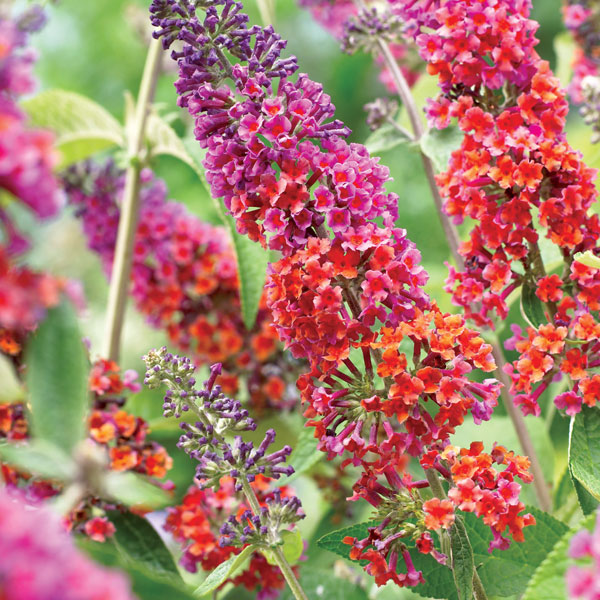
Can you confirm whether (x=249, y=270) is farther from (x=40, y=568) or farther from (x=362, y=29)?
(x=40, y=568)

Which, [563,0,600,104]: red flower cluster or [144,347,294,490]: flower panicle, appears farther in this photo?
[563,0,600,104]: red flower cluster

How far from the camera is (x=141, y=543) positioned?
2.74 feet

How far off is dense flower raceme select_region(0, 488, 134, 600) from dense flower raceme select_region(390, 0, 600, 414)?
1.74ft

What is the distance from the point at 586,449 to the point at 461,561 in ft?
0.59

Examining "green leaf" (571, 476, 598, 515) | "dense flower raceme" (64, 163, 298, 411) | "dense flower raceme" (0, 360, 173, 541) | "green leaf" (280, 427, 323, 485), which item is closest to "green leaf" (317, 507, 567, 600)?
"green leaf" (571, 476, 598, 515)

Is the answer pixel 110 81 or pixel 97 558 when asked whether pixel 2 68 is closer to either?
pixel 97 558

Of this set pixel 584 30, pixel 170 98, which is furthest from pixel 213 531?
pixel 170 98

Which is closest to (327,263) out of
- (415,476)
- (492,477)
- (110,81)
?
(492,477)

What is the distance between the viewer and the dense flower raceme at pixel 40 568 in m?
0.27

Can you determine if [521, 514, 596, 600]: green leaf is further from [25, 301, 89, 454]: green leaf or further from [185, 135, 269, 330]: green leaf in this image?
[185, 135, 269, 330]: green leaf

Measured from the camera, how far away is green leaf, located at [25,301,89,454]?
380mm

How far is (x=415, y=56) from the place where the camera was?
4.30 feet

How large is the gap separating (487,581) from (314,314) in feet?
0.96

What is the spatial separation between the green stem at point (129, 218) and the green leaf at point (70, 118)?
5 centimetres
